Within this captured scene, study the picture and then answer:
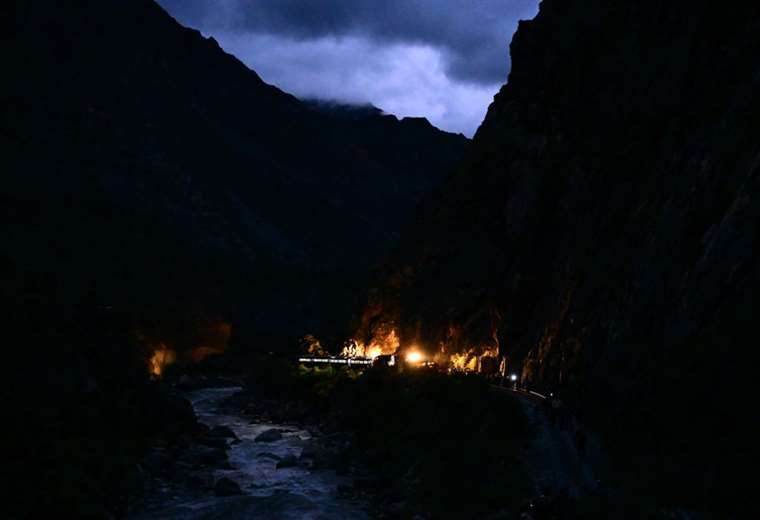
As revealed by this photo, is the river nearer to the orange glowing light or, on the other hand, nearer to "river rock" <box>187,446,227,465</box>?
"river rock" <box>187,446,227,465</box>

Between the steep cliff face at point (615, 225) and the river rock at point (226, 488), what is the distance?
13.9 m

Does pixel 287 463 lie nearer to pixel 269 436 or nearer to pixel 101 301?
pixel 269 436

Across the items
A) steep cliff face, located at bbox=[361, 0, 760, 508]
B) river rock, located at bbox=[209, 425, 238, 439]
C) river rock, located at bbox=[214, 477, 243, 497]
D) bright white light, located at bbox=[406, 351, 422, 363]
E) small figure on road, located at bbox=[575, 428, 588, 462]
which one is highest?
steep cliff face, located at bbox=[361, 0, 760, 508]

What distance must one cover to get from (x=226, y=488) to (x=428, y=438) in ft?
30.5

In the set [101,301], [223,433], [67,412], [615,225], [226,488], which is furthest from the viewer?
[101,301]

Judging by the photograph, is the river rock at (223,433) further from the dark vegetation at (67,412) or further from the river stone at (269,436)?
the dark vegetation at (67,412)

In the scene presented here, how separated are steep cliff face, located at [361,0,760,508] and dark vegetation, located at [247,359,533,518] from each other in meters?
3.75

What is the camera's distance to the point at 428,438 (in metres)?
29.8

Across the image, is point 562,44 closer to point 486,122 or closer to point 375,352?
point 486,122

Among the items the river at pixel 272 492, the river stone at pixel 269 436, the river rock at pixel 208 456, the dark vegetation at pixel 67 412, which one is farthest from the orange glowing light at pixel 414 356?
the river rock at pixel 208 456

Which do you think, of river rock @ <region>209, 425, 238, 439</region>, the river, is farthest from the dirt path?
river rock @ <region>209, 425, 238, 439</region>

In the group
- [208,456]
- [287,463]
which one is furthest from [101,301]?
[287,463]

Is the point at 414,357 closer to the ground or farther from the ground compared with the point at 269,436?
farther from the ground

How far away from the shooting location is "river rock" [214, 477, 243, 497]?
82.4ft
